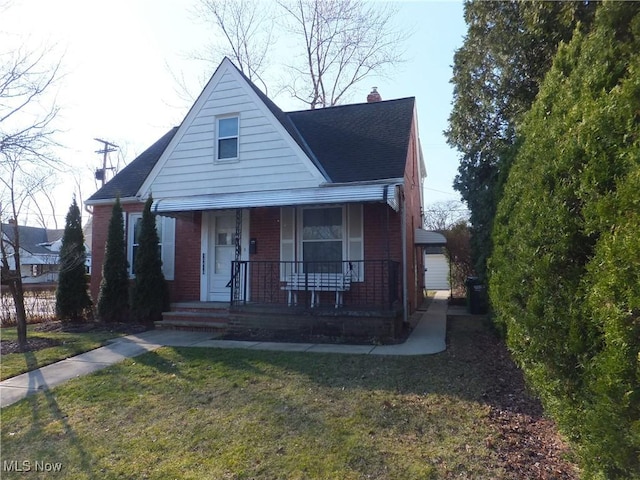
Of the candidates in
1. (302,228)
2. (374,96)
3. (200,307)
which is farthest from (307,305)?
(374,96)

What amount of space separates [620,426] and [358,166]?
856 cm

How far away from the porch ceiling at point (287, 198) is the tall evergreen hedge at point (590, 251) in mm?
4712

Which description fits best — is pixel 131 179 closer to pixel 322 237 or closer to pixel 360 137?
pixel 322 237

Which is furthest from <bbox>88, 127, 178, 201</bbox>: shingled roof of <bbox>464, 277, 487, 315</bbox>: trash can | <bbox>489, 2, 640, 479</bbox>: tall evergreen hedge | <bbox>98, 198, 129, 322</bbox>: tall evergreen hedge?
<bbox>489, 2, 640, 479</bbox>: tall evergreen hedge

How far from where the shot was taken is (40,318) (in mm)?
12750

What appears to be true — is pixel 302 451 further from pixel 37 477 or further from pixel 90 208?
pixel 90 208

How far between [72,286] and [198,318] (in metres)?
4.10

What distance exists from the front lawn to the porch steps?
3.25m

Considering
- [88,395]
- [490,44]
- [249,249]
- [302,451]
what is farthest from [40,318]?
[490,44]

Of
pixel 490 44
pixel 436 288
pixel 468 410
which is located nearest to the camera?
pixel 468 410

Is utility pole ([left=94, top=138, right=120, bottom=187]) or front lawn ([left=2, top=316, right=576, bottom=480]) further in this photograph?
utility pole ([left=94, top=138, right=120, bottom=187])

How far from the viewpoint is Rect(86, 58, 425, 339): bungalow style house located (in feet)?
30.4

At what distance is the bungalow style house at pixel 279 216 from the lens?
30.4 feet

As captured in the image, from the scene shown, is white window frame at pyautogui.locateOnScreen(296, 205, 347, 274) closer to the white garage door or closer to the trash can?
the trash can
